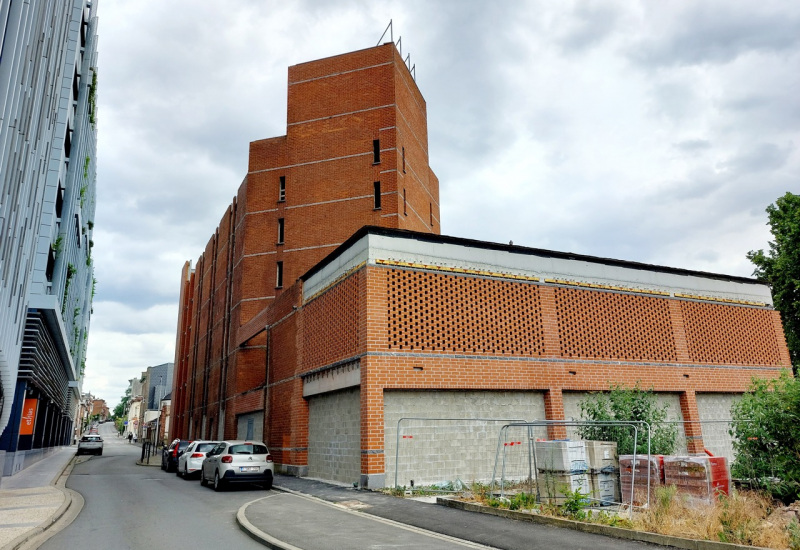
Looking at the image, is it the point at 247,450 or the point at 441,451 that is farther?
the point at 247,450

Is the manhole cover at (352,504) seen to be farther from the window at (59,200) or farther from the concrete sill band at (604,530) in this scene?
the window at (59,200)

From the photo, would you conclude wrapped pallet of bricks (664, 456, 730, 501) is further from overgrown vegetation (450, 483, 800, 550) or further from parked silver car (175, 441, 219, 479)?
parked silver car (175, 441, 219, 479)

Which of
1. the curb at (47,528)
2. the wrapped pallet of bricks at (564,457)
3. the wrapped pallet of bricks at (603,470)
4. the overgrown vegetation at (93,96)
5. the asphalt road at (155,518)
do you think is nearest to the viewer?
the curb at (47,528)

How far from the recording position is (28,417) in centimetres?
2431

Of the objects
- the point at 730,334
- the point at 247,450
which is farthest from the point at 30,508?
the point at 730,334

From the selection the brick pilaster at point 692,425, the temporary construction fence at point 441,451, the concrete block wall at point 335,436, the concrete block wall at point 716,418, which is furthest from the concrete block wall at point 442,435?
the concrete block wall at point 716,418

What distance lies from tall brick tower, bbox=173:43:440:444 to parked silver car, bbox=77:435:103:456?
55.1 feet

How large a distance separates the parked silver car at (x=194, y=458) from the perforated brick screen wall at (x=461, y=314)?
34.0ft

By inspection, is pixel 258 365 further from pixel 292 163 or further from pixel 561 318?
pixel 561 318

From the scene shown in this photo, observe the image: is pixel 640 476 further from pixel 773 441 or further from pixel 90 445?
pixel 90 445

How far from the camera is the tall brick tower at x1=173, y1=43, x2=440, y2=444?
30719 millimetres

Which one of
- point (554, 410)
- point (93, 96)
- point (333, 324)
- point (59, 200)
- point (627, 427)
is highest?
point (93, 96)

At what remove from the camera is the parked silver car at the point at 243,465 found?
16.6 m

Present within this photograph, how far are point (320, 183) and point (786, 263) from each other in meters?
25.4
